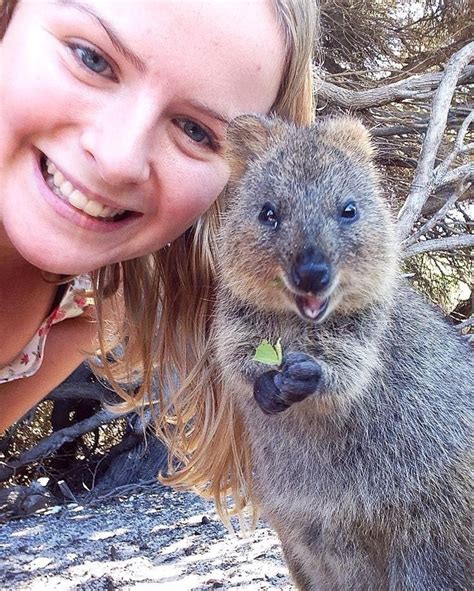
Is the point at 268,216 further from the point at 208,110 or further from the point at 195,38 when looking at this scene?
the point at 195,38

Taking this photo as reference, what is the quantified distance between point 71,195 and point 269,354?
595mm

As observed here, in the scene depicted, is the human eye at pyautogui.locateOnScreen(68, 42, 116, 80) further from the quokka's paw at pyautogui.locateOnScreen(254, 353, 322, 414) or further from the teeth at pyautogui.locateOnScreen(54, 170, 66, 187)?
the quokka's paw at pyautogui.locateOnScreen(254, 353, 322, 414)

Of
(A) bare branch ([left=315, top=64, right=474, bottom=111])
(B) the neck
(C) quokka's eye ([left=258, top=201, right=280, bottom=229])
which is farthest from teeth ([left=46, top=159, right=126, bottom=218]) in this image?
(A) bare branch ([left=315, top=64, right=474, bottom=111])

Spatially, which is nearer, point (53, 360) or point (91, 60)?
point (91, 60)

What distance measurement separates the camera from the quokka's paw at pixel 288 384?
131cm

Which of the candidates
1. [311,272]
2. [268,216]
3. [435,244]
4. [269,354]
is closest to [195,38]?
[268,216]

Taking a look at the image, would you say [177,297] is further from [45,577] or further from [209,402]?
[45,577]

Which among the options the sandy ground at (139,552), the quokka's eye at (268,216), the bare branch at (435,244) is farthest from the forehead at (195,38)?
the sandy ground at (139,552)

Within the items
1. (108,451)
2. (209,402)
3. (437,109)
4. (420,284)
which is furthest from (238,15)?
(108,451)

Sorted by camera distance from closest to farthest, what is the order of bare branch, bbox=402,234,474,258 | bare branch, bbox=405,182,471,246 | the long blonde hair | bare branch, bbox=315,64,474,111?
the long blonde hair
bare branch, bbox=405,182,471,246
bare branch, bbox=402,234,474,258
bare branch, bbox=315,64,474,111

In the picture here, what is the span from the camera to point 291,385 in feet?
4.27

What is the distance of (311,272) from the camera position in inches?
51.6

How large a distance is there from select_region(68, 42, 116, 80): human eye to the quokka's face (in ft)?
1.26

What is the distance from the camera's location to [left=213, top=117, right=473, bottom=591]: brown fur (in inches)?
54.9
